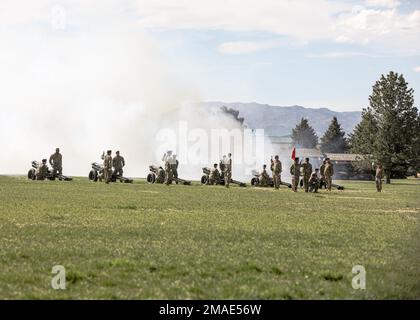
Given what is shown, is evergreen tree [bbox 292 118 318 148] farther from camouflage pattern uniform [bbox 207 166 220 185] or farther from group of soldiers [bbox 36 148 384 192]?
camouflage pattern uniform [bbox 207 166 220 185]

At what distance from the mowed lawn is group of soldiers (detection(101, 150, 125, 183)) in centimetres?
2706

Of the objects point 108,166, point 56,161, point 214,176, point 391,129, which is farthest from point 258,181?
point 391,129

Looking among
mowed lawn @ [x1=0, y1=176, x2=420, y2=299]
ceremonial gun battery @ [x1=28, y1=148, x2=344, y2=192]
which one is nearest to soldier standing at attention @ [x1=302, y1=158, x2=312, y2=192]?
ceremonial gun battery @ [x1=28, y1=148, x2=344, y2=192]

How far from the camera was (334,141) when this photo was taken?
6142 inches

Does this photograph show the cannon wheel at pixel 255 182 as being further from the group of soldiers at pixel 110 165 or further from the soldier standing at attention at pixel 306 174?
the group of soldiers at pixel 110 165

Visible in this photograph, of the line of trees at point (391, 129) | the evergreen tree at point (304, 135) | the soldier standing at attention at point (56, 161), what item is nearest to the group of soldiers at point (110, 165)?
the soldier standing at attention at point (56, 161)

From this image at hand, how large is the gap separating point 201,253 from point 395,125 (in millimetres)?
81408

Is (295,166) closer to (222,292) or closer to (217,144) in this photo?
(217,144)

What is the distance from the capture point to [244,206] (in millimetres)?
30234

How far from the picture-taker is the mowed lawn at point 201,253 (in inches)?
455

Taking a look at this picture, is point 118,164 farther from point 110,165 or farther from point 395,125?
point 395,125

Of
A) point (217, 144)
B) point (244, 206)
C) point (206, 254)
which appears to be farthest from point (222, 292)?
point (217, 144)
